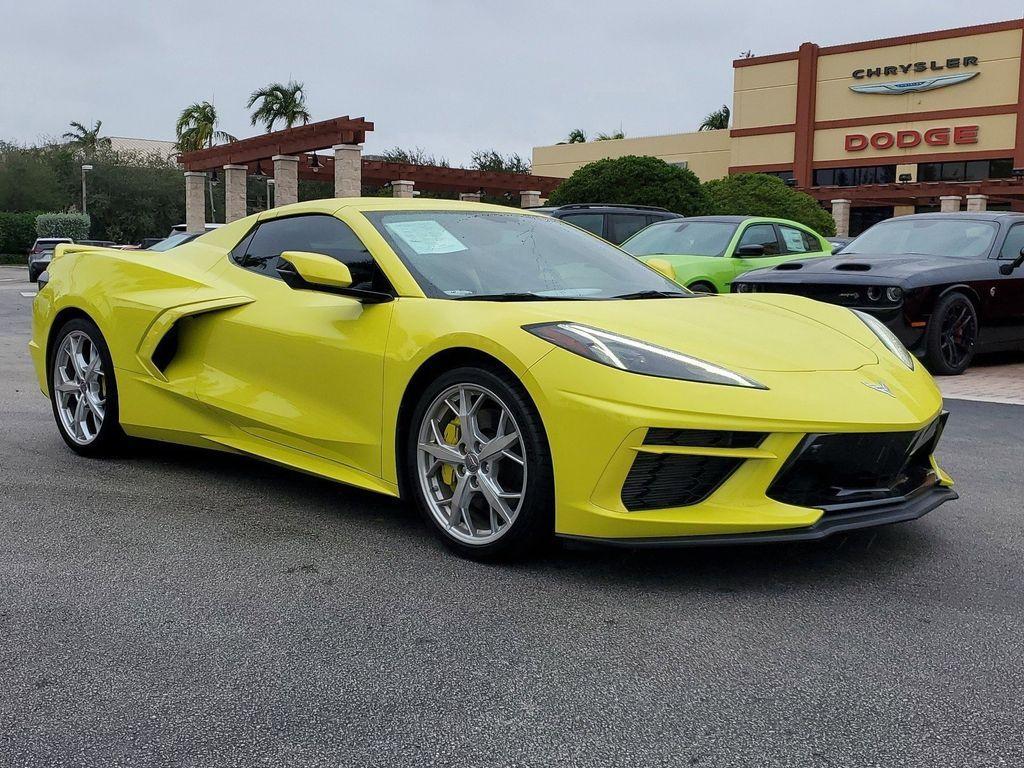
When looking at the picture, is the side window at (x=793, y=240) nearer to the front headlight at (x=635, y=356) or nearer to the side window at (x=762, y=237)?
the side window at (x=762, y=237)

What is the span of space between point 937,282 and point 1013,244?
1.48 meters

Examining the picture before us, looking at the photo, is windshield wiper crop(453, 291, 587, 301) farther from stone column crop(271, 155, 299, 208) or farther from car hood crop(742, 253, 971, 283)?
stone column crop(271, 155, 299, 208)

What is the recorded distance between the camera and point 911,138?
46875 millimetres

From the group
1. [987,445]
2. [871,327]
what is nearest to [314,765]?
[871,327]

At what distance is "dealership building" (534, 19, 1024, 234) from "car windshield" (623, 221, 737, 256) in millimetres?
30483

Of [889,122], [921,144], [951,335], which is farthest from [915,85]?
[951,335]

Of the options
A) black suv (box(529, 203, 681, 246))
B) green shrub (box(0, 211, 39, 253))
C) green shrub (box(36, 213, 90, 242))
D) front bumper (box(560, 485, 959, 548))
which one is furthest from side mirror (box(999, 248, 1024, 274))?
Result: green shrub (box(0, 211, 39, 253))

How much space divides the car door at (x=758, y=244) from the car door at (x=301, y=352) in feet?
25.4

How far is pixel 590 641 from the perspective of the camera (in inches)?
124

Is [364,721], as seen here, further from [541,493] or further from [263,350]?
[263,350]

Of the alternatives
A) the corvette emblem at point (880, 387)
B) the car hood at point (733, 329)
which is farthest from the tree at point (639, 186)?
the corvette emblem at point (880, 387)

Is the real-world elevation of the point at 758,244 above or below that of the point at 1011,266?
above

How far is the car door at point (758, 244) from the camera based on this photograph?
39.6ft

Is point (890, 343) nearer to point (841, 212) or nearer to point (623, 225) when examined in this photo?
point (623, 225)
